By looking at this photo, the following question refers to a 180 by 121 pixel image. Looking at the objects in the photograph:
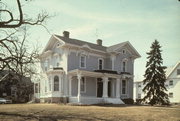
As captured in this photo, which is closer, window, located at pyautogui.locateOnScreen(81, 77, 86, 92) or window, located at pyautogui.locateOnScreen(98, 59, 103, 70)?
window, located at pyautogui.locateOnScreen(81, 77, 86, 92)

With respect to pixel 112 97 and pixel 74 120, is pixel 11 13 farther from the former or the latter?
pixel 112 97

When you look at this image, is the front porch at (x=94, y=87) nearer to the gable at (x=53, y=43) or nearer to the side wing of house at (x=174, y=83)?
the gable at (x=53, y=43)

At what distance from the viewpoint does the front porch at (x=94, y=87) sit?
97.9 feet

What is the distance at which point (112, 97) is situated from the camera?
34.2 meters

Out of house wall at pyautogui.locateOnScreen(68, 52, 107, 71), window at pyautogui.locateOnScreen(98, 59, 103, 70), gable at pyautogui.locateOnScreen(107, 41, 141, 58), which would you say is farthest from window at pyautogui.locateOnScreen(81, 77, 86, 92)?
gable at pyautogui.locateOnScreen(107, 41, 141, 58)

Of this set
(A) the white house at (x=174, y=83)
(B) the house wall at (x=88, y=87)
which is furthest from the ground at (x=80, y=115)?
(A) the white house at (x=174, y=83)

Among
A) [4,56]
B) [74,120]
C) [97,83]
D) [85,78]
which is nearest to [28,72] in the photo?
[4,56]

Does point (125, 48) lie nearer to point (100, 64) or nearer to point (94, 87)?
point (100, 64)


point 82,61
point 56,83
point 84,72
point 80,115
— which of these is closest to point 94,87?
point 82,61

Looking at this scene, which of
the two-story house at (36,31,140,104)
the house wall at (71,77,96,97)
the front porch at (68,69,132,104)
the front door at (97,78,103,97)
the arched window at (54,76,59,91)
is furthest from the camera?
the front door at (97,78,103,97)

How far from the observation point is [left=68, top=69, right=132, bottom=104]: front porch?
29828 millimetres

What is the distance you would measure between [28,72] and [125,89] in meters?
20.9

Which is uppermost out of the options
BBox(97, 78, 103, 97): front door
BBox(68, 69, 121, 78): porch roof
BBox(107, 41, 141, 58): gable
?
BBox(107, 41, 141, 58): gable

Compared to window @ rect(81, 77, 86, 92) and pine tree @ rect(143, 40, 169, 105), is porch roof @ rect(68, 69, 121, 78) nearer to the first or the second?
window @ rect(81, 77, 86, 92)
